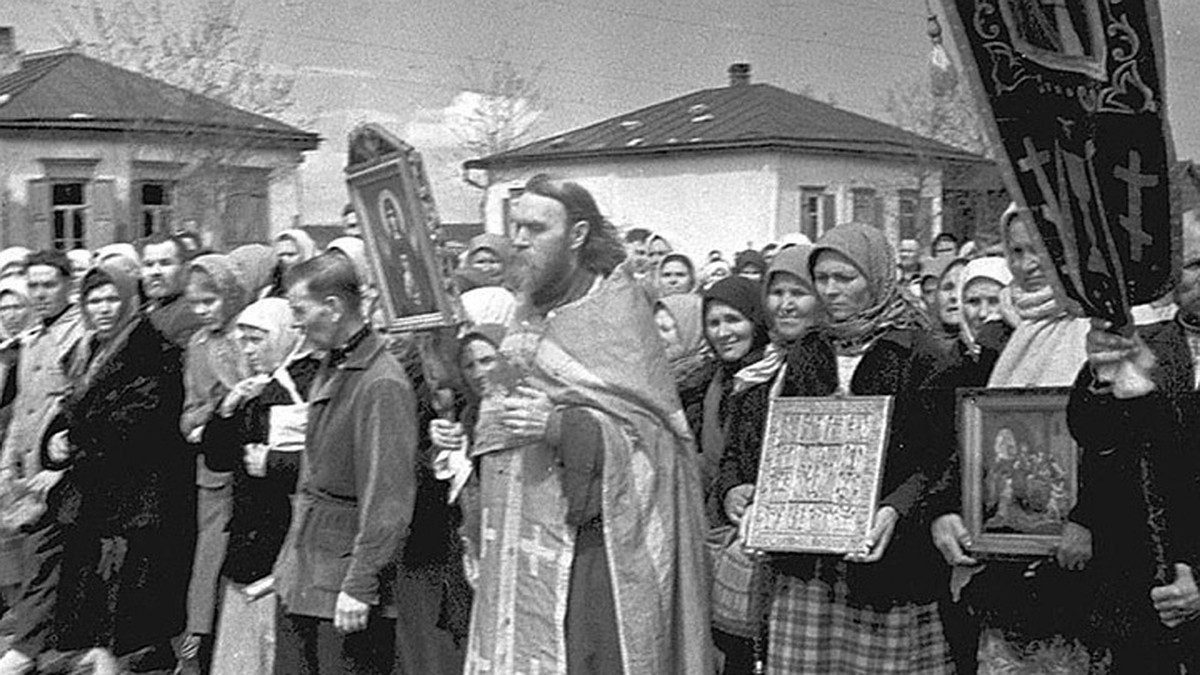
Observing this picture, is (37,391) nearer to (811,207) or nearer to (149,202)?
(149,202)

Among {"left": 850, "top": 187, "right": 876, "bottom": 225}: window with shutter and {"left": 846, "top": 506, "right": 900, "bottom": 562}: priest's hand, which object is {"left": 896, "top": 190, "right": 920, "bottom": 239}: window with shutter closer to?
{"left": 850, "top": 187, "right": 876, "bottom": 225}: window with shutter

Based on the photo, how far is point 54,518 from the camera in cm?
862

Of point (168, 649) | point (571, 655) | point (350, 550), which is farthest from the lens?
point (168, 649)

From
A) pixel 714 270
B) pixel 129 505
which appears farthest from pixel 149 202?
pixel 129 505

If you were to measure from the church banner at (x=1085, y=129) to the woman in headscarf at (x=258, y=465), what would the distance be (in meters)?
3.35

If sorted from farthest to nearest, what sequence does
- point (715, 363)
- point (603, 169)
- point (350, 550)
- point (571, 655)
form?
1. point (603, 169)
2. point (715, 363)
3. point (350, 550)
4. point (571, 655)

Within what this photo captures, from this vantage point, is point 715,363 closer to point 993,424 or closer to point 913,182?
point 993,424

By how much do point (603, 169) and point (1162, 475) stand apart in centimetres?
3739

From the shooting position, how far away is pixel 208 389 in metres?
8.46

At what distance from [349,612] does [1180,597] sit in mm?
2872

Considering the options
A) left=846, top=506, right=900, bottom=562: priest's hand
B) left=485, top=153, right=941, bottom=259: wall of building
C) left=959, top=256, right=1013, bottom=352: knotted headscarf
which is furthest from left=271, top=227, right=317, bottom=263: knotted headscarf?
left=485, top=153, right=941, bottom=259: wall of building

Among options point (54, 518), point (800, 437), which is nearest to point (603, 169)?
point (54, 518)

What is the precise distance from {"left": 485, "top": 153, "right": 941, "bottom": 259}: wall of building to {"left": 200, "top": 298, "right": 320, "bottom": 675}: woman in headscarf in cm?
2971

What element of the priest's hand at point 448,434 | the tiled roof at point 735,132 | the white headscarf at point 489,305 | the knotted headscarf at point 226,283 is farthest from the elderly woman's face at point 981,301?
the tiled roof at point 735,132
